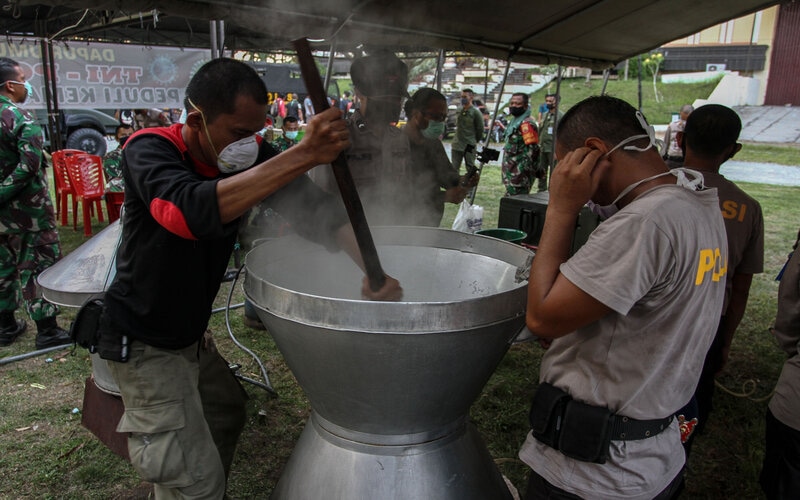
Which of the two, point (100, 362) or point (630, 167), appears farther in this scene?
point (100, 362)

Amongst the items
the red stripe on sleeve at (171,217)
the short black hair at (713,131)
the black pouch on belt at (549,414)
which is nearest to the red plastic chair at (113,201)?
the red stripe on sleeve at (171,217)

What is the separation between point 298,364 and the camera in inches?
66.7

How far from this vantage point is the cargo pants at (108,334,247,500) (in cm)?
174

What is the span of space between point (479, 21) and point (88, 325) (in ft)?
9.12

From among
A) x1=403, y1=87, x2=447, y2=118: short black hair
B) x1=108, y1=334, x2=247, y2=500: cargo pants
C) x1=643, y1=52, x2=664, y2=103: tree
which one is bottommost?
x1=108, y1=334, x2=247, y2=500: cargo pants

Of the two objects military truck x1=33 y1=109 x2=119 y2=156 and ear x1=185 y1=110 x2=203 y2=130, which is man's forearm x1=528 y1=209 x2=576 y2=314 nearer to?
ear x1=185 y1=110 x2=203 y2=130

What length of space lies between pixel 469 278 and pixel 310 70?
45.1 inches

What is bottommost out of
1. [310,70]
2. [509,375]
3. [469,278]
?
[509,375]

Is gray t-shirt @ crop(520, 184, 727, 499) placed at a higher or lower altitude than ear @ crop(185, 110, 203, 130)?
lower

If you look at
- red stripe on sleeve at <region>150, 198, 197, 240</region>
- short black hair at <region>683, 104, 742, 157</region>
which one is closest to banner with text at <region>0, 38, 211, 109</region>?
red stripe on sleeve at <region>150, 198, 197, 240</region>

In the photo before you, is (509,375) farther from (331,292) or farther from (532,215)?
(331,292)

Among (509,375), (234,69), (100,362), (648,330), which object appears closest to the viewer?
(648,330)

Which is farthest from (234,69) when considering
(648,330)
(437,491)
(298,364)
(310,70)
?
(437,491)

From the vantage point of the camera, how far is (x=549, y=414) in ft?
4.72
